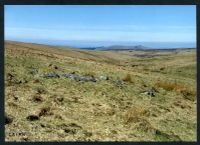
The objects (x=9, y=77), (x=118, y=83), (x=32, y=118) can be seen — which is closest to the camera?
(x=32, y=118)

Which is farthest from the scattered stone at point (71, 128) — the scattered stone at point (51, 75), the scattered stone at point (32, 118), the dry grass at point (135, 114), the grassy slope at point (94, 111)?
the scattered stone at point (51, 75)

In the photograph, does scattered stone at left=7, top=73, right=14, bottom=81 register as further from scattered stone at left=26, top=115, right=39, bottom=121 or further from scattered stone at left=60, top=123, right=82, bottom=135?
scattered stone at left=60, top=123, right=82, bottom=135

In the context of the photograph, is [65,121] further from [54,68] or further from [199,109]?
[54,68]

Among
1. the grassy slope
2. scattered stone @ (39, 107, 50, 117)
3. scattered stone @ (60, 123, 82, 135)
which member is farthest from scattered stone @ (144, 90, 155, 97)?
scattered stone @ (60, 123, 82, 135)

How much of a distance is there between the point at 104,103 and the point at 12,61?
10662 millimetres

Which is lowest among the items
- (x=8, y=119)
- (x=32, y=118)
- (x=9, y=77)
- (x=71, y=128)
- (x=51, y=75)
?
(x=71, y=128)

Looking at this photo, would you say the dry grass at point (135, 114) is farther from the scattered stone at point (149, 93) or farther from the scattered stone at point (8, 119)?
the scattered stone at point (8, 119)

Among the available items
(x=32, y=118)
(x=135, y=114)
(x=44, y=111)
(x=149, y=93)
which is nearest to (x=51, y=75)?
(x=149, y=93)

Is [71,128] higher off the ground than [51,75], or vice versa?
[51,75]

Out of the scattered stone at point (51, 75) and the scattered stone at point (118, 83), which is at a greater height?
the scattered stone at point (51, 75)

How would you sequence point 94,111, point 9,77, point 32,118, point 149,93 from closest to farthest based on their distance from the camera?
point 32,118, point 94,111, point 9,77, point 149,93

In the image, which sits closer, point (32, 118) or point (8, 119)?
point (8, 119)

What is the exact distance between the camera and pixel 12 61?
2564 centimetres

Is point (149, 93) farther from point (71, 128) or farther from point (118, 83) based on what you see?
point (71, 128)
